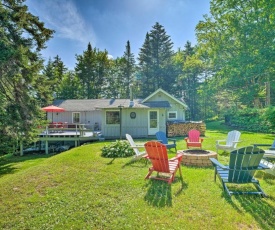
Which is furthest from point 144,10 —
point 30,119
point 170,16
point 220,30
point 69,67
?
point 69,67

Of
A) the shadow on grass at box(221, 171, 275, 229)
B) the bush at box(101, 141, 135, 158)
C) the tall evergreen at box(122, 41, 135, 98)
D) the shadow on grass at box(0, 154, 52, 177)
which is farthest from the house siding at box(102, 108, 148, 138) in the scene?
the tall evergreen at box(122, 41, 135, 98)

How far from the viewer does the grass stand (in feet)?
10.8

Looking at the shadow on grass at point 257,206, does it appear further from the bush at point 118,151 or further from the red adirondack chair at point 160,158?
the bush at point 118,151

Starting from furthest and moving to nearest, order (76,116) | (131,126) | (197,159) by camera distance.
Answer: (76,116)
(131,126)
(197,159)

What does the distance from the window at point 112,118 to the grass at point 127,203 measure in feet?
30.8

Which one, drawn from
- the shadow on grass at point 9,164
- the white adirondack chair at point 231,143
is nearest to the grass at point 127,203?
the white adirondack chair at point 231,143

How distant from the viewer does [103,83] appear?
115 feet

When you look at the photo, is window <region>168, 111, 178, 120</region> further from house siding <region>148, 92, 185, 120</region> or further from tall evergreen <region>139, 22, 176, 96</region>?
tall evergreen <region>139, 22, 176, 96</region>

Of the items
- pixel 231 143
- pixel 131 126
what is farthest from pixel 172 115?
pixel 231 143

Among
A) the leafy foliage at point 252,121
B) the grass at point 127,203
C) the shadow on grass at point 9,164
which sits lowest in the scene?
the shadow on grass at point 9,164

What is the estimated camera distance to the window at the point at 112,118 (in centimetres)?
1516

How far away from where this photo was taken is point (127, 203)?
3936 millimetres

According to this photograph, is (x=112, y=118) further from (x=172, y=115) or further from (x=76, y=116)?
(x=172, y=115)

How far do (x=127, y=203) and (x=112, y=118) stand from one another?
11.5 metres
